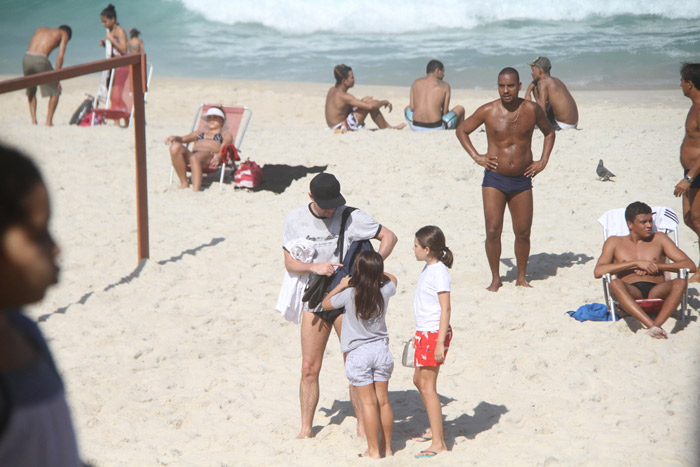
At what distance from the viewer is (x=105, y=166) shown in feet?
32.4

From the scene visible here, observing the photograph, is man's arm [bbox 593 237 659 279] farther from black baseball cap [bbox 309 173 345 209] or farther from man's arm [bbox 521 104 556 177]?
black baseball cap [bbox 309 173 345 209]

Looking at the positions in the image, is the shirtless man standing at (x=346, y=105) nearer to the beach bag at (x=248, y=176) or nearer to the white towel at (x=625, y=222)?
the beach bag at (x=248, y=176)

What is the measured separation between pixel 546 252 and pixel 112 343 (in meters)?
4.11

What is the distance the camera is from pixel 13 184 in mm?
1081

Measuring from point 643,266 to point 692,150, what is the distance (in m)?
1.22

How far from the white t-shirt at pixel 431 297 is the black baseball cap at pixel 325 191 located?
0.60 metres

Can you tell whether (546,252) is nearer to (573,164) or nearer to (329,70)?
(573,164)

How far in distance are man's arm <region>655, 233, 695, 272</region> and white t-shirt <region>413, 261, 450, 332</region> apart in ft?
8.13

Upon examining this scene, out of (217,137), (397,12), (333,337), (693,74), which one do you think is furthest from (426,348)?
(397,12)

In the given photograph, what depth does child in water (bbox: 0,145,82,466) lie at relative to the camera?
1069 mm

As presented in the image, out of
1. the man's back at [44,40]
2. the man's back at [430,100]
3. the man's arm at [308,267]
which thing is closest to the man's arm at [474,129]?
A: the man's arm at [308,267]

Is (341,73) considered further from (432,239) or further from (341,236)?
(432,239)

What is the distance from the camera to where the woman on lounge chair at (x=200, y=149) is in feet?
30.1

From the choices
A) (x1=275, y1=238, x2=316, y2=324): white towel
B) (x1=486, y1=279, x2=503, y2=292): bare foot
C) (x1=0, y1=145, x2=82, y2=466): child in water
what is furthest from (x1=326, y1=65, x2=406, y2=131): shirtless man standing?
(x1=0, y1=145, x2=82, y2=466): child in water
